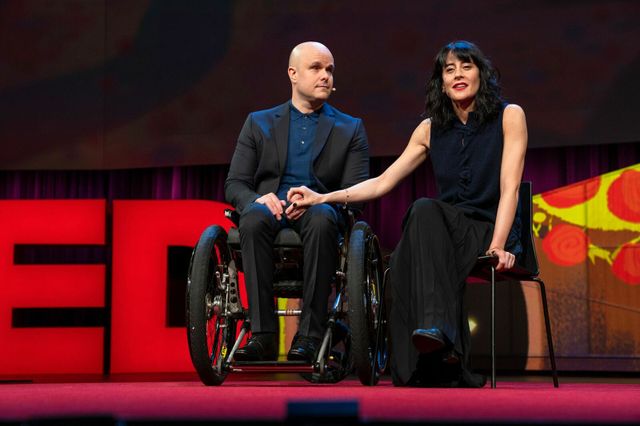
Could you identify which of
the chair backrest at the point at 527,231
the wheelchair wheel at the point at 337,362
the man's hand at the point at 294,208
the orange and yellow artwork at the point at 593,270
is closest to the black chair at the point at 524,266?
the chair backrest at the point at 527,231

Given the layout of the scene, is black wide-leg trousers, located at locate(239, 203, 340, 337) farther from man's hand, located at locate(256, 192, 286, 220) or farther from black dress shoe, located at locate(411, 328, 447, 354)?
black dress shoe, located at locate(411, 328, 447, 354)

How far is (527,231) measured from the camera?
2660mm


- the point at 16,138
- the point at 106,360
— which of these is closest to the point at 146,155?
the point at 16,138

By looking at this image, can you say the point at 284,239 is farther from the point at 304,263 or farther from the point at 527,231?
the point at 527,231

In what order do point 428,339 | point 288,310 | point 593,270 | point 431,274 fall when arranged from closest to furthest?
point 428,339, point 431,274, point 288,310, point 593,270

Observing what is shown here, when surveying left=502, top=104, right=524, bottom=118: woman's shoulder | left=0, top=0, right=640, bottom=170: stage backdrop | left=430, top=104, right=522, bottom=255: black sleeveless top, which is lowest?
left=430, top=104, right=522, bottom=255: black sleeveless top

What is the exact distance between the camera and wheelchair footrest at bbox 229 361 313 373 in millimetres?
2301

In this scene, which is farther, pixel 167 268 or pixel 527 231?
pixel 167 268

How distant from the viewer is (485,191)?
2.56m

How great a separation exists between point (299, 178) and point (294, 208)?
261 millimetres

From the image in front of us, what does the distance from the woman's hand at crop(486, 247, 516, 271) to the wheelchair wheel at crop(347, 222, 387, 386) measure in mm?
332

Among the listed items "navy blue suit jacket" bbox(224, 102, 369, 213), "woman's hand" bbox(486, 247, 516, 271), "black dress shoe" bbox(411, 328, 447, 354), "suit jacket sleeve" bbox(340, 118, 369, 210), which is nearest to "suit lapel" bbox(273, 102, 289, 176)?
"navy blue suit jacket" bbox(224, 102, 369, 213)

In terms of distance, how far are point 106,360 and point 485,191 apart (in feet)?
9.77

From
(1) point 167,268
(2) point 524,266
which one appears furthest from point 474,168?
(1) point 167,268
